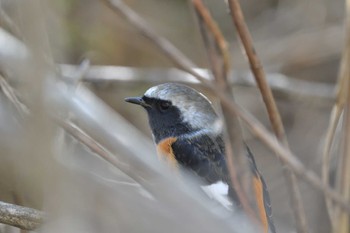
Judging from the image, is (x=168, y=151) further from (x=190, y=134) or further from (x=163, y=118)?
(x=163, y=118)

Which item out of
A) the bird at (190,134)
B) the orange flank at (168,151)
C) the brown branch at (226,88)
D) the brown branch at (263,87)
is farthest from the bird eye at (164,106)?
the brown branch at (226,88)

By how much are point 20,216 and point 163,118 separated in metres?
1.42

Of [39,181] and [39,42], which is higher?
[39,42]

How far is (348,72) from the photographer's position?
245 centimetres

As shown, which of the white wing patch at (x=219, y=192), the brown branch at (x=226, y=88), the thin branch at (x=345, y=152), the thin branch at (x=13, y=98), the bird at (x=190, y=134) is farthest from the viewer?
the bird at (x=190, y=134)

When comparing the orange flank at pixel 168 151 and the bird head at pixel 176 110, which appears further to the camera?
the bird head at pixel 176 110

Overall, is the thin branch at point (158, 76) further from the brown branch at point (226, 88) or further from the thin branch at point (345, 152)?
the brown branch at point (226, 88)

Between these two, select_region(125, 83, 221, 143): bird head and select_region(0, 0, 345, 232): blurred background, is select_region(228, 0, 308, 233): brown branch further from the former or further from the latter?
select_region(0, 0, 345, 232): blurred background

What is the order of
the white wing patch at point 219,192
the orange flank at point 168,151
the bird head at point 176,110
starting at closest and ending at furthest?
the white wing patch at point 219,192, the orange flank at point 168,151, the bird head at point 176,110

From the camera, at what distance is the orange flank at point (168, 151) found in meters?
3.22

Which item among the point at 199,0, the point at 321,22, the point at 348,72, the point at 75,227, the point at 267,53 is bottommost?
the point at 75,227

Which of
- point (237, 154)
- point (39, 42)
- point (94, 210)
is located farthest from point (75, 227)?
point (237, 154)

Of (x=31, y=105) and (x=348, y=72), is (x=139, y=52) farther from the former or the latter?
(x=31, y=105)

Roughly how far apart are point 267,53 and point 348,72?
11.3 ft
